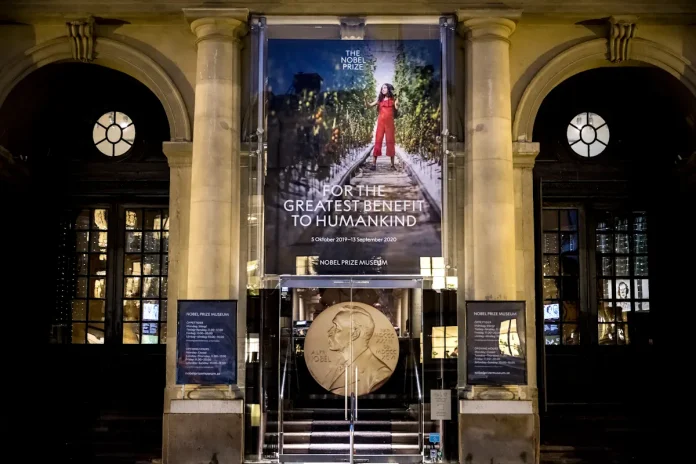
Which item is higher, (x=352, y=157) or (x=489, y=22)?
(x=489, y=22)

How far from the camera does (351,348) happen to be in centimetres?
1434

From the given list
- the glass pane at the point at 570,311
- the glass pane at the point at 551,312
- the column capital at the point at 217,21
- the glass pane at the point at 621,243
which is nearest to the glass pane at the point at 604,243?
the glass pane at the point at 621,243

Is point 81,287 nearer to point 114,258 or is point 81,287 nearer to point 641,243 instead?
point 114,258

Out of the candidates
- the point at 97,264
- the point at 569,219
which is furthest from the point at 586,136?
the point at 97,264

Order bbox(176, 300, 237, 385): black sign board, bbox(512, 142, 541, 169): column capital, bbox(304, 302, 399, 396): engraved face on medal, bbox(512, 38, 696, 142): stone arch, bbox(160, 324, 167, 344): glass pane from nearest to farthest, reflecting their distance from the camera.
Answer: bbox(176, 300, 237, 385): black sign board
bbox(304, 302, 399, 396): engraved face on medal
bbox(512, 142, 541, 169): column capital
bbox(512, 38, 696, 142): stone arch
bbox(160, 324, 167, 344): glass pane

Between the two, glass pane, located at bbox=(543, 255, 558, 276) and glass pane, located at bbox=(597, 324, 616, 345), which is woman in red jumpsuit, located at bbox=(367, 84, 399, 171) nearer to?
glass pane, located at bbox=(543, 255, 558, 276)

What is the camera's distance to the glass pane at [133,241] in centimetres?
1803

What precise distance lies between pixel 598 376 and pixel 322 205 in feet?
21.6

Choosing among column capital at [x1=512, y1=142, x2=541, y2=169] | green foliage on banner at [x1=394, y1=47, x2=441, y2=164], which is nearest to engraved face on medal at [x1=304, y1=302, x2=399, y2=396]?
green foliage on banner at [x1=394, y1=47, x2=441, y2=164]

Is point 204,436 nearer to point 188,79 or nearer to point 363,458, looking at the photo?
point 363,458

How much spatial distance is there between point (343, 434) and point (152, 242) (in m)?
5.91

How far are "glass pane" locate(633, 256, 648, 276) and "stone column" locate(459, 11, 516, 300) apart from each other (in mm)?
4739

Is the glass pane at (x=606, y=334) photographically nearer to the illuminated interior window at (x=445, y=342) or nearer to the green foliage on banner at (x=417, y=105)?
the illuminated interior window at (x=445, y=342)

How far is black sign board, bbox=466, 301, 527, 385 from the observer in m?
13.8
